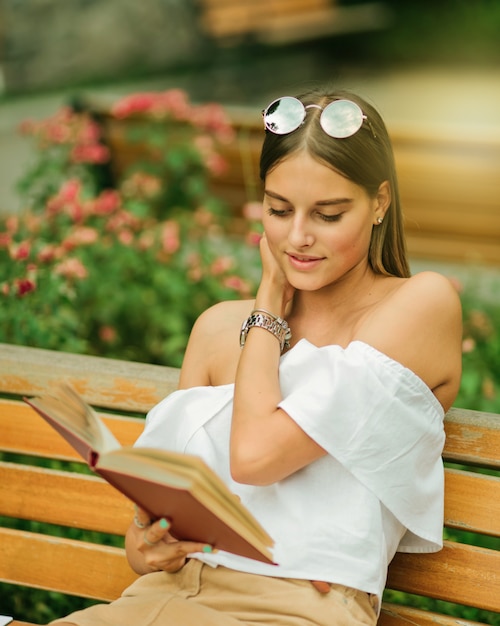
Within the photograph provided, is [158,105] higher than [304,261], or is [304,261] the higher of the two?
[158,105]

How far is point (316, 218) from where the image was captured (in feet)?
7.29

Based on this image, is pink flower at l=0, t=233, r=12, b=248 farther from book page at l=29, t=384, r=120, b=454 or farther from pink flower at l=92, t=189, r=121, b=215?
book page at l=29, t=384, r=120, b=454

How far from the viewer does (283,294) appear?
2363mm

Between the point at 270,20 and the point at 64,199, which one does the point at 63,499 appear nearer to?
the point at 64,199

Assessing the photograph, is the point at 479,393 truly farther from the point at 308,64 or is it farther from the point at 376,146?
the point at 308,64

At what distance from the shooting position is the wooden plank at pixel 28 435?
2.84 metres

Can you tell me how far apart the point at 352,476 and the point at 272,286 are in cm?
47

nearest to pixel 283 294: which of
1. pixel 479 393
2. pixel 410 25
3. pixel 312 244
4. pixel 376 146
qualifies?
pixel 312 244

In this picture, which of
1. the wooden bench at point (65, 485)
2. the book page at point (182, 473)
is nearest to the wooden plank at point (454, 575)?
the wooden bench at point (65, 485)

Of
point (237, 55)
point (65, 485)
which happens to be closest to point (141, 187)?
point (65, 485)

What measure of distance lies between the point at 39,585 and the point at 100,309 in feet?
5.43

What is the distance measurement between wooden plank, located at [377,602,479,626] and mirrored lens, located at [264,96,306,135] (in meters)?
1.16

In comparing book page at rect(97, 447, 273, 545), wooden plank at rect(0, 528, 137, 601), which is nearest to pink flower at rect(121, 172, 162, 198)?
wooden plank at rect(0, 528, 137, 601)

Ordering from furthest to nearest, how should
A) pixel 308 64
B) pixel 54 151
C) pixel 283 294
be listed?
pixel 308 64 → pixel 54 151 → pixel 283 294
